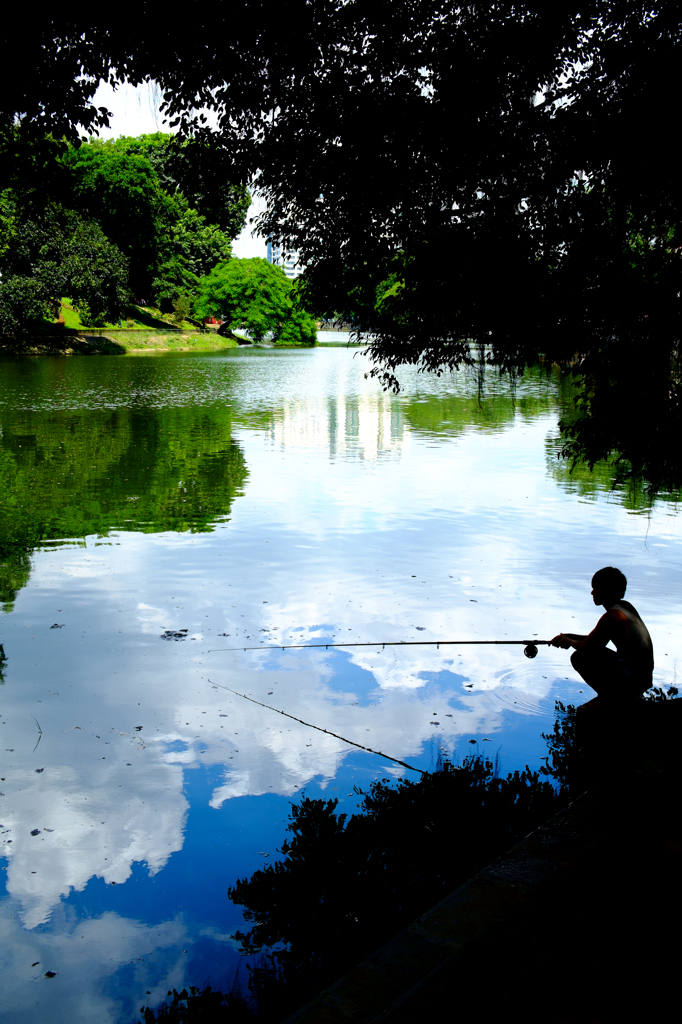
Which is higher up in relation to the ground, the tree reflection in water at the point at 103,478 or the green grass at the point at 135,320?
the green grass at the point at 135,320

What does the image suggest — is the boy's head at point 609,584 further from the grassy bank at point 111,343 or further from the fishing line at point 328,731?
the grassy bank at point 111,343

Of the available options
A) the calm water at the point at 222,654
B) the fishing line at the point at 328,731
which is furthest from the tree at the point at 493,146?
the fishing line at the point at 328,731

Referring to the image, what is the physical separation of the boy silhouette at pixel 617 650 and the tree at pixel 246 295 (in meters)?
64.8

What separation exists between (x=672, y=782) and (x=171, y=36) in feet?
18.4

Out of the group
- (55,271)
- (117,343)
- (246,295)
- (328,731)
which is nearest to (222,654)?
(328,731)

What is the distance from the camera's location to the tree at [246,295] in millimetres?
69125

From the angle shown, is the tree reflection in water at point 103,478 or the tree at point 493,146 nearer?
the tree at point 493,146

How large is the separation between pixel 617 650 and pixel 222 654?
130 inches

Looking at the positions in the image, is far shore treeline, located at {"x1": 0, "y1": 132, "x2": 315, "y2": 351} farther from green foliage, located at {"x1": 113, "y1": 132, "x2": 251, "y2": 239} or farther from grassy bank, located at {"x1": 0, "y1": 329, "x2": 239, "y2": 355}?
green foliage, located at {"x1": 113, "y1": 132, "x2": 251, "y2": 239}

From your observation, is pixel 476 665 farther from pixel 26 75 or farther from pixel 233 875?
pixel 26 75

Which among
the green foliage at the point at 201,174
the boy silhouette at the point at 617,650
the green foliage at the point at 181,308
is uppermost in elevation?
the green foliage at the point at 181,308

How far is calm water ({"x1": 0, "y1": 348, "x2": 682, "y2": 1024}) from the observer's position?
420 cm

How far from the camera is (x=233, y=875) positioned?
14.5 ft

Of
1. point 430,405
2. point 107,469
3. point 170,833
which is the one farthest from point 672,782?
point 430,405
